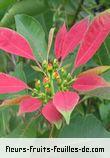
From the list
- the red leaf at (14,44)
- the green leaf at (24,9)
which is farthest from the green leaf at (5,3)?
the red leaf at (14,44)

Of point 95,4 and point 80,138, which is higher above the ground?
point 95,4

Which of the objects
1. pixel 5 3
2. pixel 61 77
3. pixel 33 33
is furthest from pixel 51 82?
pixel 5 3

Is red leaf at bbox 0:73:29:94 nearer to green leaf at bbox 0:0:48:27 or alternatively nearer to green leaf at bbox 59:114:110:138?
green leaf at bbox 59:114:110:138

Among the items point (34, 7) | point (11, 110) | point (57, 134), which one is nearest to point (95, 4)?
point (34, 7)

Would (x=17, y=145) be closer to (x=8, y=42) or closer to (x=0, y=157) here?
(x=0, y=157)

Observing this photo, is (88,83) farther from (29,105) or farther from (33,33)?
(33,33)

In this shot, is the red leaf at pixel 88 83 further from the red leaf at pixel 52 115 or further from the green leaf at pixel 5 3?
the green leaf at pixel 5 3

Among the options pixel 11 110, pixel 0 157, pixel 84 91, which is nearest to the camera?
pixel 84 91
